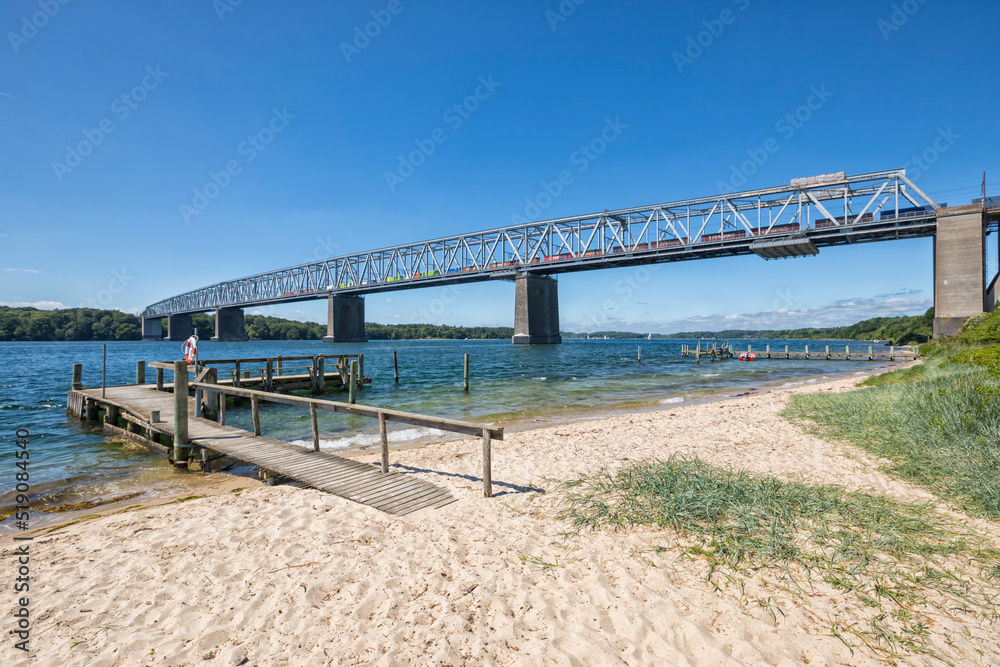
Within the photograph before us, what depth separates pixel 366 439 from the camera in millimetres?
13398

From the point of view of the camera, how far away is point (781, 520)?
204 inches

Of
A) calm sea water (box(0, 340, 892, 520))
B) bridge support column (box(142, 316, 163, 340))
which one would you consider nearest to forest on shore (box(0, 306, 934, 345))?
bridge support column (box(142, 316, 163, 340))

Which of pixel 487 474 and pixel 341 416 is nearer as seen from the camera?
pixel 487 474

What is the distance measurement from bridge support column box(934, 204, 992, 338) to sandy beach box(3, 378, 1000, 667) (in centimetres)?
3917

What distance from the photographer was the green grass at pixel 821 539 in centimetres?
368

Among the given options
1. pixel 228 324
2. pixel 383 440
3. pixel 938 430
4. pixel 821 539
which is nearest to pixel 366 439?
pixel 383 440

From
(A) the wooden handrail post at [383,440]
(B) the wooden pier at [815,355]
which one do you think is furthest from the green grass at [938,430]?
(B) the wooden pier at [815,355]

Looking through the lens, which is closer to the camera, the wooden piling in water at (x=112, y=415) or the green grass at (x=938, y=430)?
the green grass at (x=938, y=430)

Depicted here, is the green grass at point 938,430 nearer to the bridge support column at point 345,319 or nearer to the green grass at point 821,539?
the green grass at point 821,539

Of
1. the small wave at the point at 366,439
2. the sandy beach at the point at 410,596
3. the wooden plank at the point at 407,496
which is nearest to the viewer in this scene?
the sandy beach at the point at 410,596

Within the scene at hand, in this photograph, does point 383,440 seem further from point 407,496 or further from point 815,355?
point 815,355

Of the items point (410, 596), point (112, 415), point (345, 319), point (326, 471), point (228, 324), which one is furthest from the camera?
point (228, 324)

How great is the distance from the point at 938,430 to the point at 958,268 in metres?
38.6

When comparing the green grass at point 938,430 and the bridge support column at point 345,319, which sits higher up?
the bridge support column at point 345,319
